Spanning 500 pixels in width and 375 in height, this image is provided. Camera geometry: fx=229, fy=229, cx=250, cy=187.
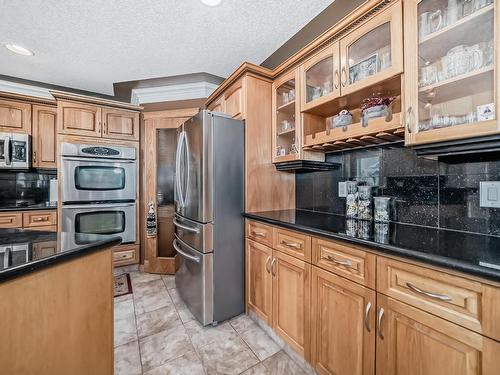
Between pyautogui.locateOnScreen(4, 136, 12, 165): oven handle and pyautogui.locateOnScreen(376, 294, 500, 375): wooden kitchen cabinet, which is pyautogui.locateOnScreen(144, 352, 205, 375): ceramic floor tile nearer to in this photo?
pyautogui.locateOnScreen(376, 294, 500, 375): wooden kitchen cabinet

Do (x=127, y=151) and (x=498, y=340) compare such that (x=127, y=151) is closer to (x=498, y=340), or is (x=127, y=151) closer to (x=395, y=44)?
(x=395, y=44)

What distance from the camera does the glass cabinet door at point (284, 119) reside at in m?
1.98

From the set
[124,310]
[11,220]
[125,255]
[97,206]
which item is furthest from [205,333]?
[11,220]

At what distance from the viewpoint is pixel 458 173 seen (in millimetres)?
1257

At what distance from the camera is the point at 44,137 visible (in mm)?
2947

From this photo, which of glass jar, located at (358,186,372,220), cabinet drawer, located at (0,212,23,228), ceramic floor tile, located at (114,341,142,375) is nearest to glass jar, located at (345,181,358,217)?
glass jar, located at (358,186,372,220)

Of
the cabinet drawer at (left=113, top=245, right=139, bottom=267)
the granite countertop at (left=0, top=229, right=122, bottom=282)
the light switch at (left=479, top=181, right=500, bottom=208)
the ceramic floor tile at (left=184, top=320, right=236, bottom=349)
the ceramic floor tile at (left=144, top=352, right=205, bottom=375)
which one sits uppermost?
the light switch at (left=479, top=181, right=500, bottom=208)

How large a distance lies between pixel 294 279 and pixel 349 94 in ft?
4.08

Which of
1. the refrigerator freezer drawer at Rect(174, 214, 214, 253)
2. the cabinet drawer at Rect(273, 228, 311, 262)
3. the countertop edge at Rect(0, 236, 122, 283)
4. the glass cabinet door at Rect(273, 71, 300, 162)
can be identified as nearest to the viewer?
the countertop edge at Rect(0, 236, 122, 283)

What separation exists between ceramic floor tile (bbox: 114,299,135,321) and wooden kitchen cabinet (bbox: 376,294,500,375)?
1991 mm

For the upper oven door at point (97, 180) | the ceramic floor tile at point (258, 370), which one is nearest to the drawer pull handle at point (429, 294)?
the ceramic floor tile at point (258, 370)

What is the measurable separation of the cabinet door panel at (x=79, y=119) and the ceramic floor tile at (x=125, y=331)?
2204mm

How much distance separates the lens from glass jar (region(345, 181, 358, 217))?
1680 mm

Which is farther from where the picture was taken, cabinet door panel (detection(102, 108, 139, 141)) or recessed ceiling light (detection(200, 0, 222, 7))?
cabinet door panel (detection(102, 108, 139, 141))
